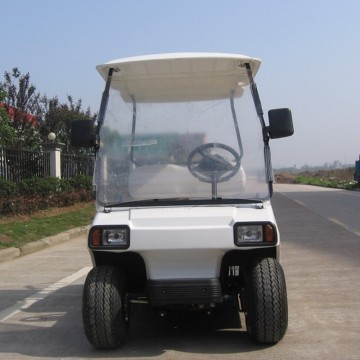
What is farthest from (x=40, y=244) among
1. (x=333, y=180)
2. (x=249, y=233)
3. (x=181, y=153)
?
(x=333, y=180)

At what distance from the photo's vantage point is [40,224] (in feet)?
43.7

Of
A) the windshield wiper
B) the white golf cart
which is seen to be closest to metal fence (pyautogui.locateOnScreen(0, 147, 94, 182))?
the white golf cart

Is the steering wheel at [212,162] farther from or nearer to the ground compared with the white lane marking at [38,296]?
farther from the ground

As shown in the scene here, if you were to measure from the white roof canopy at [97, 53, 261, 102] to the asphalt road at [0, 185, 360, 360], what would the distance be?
2134mm

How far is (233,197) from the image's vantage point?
192 inches

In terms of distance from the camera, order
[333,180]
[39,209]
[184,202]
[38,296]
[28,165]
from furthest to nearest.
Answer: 1. [333,180]
2. [28,165]
3. [39,209]
4. [38,296]
5. [184,202]

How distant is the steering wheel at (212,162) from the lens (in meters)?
5.03

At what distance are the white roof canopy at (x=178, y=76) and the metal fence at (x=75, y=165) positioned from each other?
51.0 feet

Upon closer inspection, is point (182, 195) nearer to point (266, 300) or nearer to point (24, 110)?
point (266, 300)

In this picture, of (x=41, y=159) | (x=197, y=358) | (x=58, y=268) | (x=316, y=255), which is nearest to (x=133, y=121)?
(x=197, y=358)

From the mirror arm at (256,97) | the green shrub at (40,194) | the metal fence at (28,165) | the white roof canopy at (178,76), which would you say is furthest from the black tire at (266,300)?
the metal fence at (28,165)

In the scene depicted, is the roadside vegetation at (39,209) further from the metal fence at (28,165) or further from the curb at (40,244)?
the metal fence at (28,165)

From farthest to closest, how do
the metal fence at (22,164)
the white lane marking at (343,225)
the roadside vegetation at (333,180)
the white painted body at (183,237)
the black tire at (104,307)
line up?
the roadside vegetation at (333,180) → the metal fence at (22,164) → the white lane marking at (343,225) → the black tire at (104,307) → the white painted body at (183,237)

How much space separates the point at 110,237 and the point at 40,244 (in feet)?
23.2
